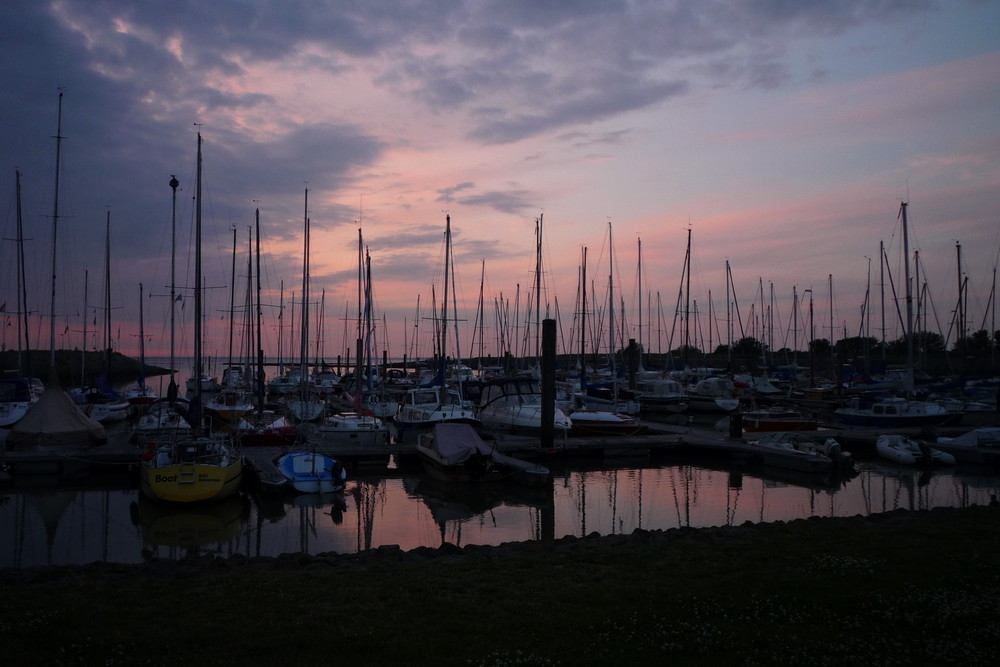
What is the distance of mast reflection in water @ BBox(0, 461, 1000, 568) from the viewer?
1858cm

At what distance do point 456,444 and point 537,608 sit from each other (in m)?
17.4

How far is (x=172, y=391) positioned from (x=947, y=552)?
24.4 meters

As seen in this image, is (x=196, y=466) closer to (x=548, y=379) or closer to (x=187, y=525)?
(x=187, y=525)

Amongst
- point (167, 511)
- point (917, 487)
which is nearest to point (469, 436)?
point (167, 511)

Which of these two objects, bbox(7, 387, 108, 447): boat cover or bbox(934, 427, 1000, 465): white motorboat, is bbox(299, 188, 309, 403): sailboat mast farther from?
bbox(934, 427, 1000, 465): white motorboat

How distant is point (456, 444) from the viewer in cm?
2692

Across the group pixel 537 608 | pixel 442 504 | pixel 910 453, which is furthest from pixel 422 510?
pixel 910 453

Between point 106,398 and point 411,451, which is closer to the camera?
point 411,451

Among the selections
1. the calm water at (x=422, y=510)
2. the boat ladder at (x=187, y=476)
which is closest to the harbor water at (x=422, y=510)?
the calm water at (x=422, y=510)

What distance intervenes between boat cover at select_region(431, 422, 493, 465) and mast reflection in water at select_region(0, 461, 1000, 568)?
118 centimetres

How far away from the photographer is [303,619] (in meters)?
9.09

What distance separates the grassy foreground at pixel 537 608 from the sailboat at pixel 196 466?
926 cm

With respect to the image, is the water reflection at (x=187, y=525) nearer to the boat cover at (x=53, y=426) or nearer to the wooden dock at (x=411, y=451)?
the wooden dock at (x=411, y=451)

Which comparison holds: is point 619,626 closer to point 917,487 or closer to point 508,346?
point 917,487
